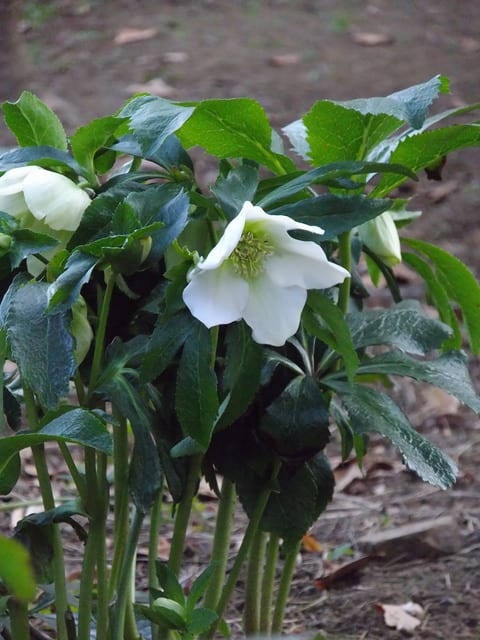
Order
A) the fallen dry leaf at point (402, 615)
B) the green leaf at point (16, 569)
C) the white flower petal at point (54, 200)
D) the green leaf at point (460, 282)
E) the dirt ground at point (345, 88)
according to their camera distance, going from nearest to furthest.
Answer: the green leaf at point (16, 569) < the white flower petal at point (54, 200) < the green leaf at point (460, 282) < the fallen dry leaf at point (402, 615) < the dirt ground at point (345, 88)

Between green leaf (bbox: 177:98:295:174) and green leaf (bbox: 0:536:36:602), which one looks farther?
green leaf (bbox: 177:98:295:174)

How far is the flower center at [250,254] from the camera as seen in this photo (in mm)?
734

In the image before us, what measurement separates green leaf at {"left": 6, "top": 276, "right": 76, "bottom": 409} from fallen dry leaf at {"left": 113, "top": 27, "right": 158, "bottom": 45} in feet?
9.45

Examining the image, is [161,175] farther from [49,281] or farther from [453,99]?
[453,99]

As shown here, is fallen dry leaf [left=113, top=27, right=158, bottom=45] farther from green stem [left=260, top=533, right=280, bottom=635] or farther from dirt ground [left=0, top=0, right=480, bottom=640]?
green stem [left=260, top=533, right=280, bottom=635]

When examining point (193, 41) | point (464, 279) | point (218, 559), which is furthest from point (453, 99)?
point (218, 559)

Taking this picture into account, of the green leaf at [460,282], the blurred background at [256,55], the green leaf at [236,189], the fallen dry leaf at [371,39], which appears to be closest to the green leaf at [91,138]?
the green leaf at [236,189]

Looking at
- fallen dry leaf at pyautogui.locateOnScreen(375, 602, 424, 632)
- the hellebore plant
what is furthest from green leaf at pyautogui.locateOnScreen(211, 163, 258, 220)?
fallen dry leaf at pyautogui.locateOnScreen(375, 602, 424, 632)

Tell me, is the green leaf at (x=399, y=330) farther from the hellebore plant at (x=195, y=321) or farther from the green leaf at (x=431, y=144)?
the green leaf at (x=431, y=144)

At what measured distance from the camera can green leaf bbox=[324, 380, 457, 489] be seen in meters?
0.81

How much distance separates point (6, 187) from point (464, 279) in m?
0.45

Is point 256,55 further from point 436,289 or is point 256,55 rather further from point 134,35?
point 436,289

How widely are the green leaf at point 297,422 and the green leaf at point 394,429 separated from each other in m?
0.03

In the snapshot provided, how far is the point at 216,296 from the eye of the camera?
0.71 metres
